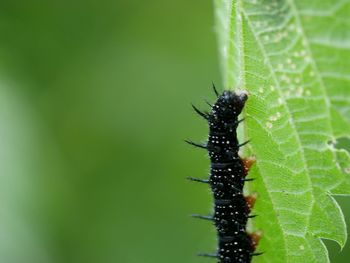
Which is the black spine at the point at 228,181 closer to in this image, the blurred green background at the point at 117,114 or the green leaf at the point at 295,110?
the green leaf at the point at 295,110

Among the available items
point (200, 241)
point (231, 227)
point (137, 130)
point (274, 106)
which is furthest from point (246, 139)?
point (200, 241)

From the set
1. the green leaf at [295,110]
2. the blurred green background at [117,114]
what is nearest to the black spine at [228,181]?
the green leaf at [295,110]

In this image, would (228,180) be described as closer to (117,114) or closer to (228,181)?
(228,181)

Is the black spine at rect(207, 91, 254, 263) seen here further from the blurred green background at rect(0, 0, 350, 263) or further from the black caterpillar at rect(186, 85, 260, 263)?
the blurred green background at rect(0, 0, 350, 263)

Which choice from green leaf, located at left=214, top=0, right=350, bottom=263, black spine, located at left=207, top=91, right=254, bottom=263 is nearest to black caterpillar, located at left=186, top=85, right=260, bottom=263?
black spine, located at left=207, top=91, right=254, bottom=263

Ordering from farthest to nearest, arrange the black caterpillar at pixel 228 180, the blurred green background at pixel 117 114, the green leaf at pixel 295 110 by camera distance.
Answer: the blurred green background at pixel 117 114 < the black caterpillar at pixel 228 180 < the green leaf at pixel 295 110

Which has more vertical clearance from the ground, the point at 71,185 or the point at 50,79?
the point at 50,79

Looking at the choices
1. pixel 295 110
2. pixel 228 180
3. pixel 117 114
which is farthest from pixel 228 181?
pixel 117 114

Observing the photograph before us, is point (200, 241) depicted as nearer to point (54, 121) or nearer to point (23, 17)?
point (54, 121)
